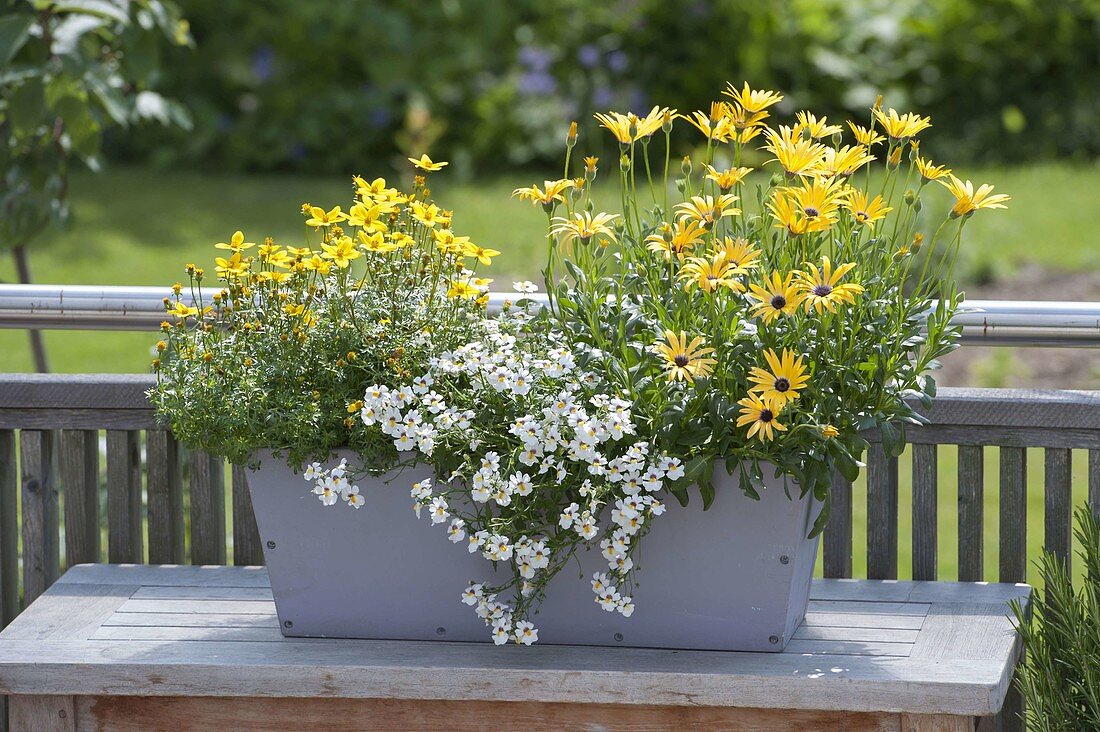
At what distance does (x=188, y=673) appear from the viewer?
162 cm

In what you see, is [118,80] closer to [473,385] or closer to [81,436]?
[81,436]

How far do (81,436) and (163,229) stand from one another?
14.0 feet

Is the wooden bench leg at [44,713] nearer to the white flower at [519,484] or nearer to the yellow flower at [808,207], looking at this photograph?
the white flower at [519,484]

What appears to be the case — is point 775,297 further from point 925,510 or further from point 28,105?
point 28,105

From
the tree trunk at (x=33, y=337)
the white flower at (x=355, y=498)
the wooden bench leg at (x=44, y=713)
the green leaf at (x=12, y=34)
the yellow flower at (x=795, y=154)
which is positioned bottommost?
the wooden bench leg at (x=44, y=713)

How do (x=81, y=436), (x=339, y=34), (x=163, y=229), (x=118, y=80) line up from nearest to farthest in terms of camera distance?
1. (x=81, y=436)
2. (x=118, y=80)
3. (x=163, y=229)
4. (x=339, y=34)

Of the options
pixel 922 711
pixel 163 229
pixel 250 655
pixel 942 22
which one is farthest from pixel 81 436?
pixel 942 22

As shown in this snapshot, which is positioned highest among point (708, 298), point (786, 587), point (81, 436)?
point (708, 298)

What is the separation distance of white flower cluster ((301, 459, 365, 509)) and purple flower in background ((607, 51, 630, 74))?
5.89m

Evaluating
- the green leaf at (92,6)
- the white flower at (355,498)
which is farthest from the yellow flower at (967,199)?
the green leaf at (92,6)

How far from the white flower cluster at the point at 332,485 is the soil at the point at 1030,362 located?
297 cm

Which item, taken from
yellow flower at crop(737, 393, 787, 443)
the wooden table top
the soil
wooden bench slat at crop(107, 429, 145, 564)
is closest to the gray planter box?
the wooden table top

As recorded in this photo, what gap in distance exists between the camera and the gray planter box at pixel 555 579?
1603 millimetres

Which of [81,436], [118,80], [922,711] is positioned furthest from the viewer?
[118,80]
